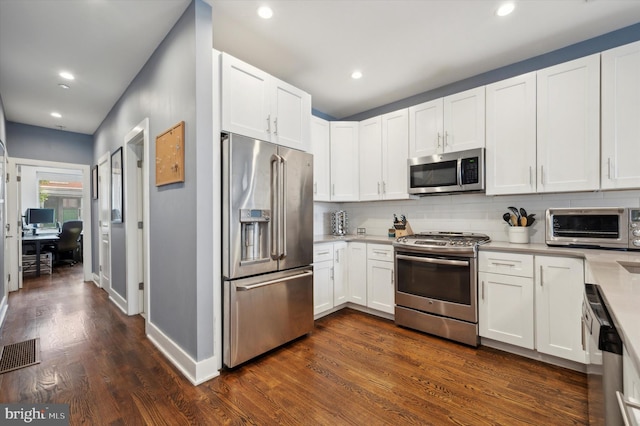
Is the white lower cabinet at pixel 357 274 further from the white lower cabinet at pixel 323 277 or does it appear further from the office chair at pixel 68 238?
the office chair at pixel 68 238

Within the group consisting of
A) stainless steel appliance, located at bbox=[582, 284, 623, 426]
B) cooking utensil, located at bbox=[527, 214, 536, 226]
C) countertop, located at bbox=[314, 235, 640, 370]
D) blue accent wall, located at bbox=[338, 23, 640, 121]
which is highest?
blue accent wall, located at bbox=[338, 23, 640, 121]

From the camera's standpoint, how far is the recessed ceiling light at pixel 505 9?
6.84 ft

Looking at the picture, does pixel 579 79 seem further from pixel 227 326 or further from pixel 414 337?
pixel 227 326

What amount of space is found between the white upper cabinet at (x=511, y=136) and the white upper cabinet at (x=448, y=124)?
11 cm

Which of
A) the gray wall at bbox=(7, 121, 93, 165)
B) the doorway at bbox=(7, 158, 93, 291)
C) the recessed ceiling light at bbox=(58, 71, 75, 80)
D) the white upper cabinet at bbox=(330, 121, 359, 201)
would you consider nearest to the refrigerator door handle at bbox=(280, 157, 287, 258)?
the white upper cabinet at bbox=(330, 121, 359, 201)

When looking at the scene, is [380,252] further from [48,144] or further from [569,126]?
[48,144]

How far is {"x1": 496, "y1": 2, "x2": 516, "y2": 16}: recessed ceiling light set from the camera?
2.09 meters

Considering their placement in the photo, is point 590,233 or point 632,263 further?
point 590,233

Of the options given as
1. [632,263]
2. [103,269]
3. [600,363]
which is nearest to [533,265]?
[632,263]

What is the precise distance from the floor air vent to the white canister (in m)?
4.32

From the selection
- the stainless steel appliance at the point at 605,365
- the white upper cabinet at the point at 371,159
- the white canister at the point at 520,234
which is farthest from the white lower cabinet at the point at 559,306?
the white upper cabinet at the point at 371,159

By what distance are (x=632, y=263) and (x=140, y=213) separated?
14.5 ft

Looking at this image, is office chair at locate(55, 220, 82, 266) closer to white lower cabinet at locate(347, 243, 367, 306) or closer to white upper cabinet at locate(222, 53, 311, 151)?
white upper cabinet at locate(222, 53, 311, 151)

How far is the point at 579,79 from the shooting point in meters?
2.30
